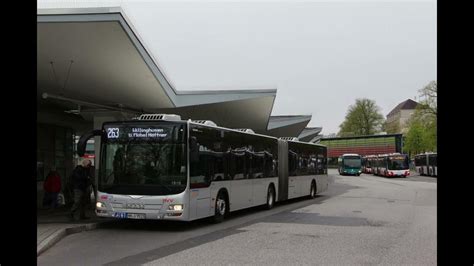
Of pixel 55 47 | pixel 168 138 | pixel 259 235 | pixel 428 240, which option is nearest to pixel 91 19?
pixel 55 47

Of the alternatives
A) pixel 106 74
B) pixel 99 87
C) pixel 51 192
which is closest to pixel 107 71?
pixel 106 74

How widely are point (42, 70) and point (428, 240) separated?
1161cm

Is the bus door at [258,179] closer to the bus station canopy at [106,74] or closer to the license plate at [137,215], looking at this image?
the bus station canopy at [106,74]

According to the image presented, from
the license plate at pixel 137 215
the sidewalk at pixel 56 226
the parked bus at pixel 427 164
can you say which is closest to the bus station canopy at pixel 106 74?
the sidewalk at pixel 56 226

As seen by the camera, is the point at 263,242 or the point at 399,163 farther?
the point at 399,163

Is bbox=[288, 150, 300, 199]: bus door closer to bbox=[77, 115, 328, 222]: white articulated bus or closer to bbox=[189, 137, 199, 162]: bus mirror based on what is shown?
bbox=[77, 115, 328, 222]: white articulated bus

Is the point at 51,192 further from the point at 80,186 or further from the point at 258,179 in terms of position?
the point at 258,179

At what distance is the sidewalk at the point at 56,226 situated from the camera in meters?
10.2

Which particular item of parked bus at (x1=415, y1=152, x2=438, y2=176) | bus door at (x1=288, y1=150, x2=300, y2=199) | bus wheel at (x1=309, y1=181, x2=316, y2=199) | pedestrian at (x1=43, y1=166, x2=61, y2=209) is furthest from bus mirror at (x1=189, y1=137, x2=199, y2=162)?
parked bus at (x1=415, y1=152, x2=438, y2=176)

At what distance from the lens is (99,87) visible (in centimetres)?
1877

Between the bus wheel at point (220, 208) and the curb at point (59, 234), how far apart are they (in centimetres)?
297

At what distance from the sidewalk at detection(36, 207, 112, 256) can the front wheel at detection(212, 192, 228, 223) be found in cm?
291

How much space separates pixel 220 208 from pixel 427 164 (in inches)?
1999
